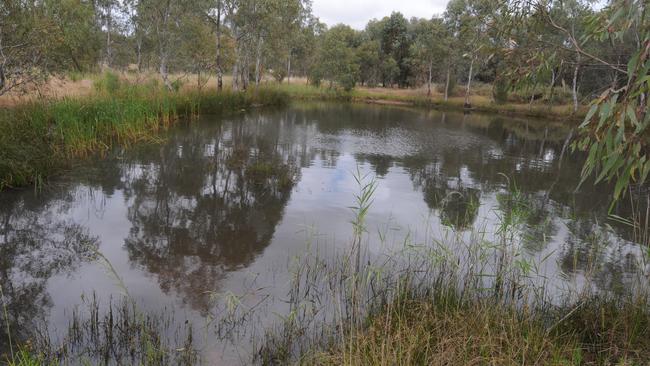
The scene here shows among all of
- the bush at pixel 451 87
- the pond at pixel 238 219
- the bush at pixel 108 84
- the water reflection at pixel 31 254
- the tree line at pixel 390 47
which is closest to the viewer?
the tree line at pixel 390 47

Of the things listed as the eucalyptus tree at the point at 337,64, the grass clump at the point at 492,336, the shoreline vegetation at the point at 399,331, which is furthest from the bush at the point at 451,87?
the grass clump at the point at 492,336

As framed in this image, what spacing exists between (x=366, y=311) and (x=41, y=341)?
3.12m

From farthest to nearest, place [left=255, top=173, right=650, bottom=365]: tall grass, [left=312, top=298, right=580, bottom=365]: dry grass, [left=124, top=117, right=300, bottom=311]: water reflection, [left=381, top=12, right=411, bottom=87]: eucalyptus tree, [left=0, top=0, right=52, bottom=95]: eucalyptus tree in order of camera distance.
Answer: [left=381, top=12, right=411, bottom=87]: eucalyptus tree < [left=0, top=0, right=52, bottom=95]: eucalyptus tree < [left=124, top=117, right=300, bottom=311]: water reflection < [left=255, top=173, right=650, bottom=365]: tall grass < [left=312, top=298, right=580, bottom=365]: dry grass

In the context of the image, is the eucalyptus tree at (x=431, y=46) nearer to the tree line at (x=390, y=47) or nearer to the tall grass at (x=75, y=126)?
the tree line at (x=390, y=47)

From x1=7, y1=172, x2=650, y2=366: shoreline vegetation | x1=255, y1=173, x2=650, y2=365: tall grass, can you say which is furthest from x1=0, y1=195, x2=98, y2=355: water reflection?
x1=255, y1=173, x2=650, y2=365: tall grass

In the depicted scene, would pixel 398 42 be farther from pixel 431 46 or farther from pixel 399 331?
pixel 399 331

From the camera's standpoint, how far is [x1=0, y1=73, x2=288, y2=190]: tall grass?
9023 mm

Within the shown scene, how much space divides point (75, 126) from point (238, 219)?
6.56m

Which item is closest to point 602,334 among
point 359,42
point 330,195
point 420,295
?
point 420,295

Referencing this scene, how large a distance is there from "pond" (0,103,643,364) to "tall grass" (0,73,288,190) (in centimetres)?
52

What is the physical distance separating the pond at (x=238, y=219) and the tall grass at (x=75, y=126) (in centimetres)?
52

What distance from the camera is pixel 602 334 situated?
4.26 metres

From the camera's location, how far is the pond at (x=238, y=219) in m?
5.59

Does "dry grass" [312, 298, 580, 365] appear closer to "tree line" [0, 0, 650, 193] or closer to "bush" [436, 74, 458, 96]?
"tree line" [0, 0, 650, 193]
